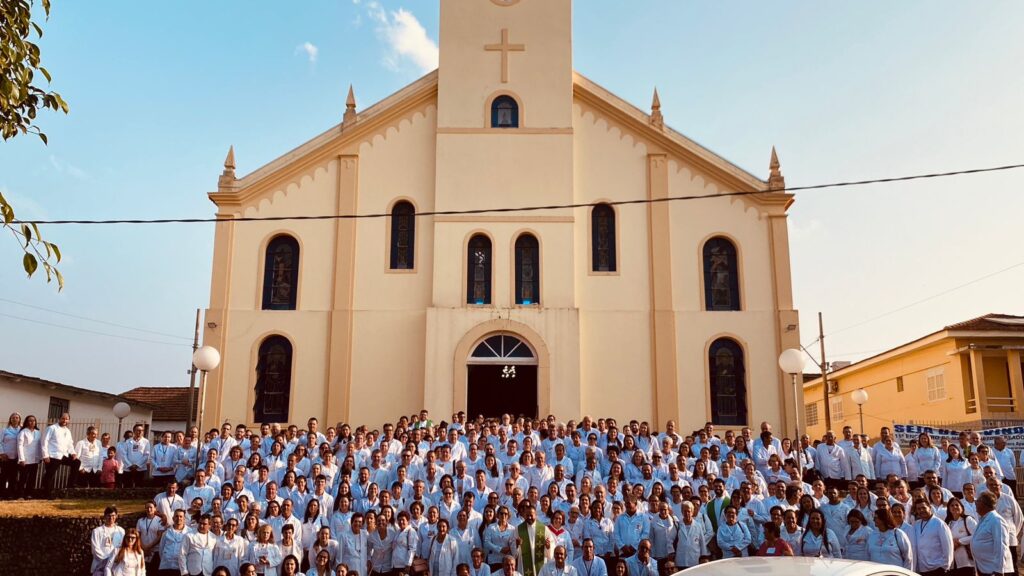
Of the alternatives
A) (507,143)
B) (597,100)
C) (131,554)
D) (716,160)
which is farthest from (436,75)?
(131,554)

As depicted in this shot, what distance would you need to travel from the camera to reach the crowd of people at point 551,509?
38.3ft

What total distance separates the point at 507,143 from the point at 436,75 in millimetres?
2631

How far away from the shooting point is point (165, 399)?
39938 mm

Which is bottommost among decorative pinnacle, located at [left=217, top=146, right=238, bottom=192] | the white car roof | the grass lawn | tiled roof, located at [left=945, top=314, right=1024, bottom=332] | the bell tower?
the grass lawn

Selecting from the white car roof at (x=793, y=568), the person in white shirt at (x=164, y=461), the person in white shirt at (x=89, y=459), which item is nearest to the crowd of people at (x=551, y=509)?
the person in white shirt at (x=164, y=461)

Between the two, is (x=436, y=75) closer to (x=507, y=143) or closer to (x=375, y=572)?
(x=507, y=143)

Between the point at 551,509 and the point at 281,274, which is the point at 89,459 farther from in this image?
the point at 551,509

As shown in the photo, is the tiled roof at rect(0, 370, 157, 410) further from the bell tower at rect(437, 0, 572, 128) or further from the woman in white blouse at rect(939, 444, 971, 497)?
the woman in white blouse at rect(939, 444, 971, 497)

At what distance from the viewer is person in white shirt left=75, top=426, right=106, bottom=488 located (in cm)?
1703

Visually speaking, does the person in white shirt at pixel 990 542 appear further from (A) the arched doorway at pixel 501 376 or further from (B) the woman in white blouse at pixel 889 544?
(A) the arched doorway at pixel 501 376

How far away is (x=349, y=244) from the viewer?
842 inches

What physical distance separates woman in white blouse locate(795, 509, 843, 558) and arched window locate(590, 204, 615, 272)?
10.5 meters

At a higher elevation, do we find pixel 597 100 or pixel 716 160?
pixel 597 100

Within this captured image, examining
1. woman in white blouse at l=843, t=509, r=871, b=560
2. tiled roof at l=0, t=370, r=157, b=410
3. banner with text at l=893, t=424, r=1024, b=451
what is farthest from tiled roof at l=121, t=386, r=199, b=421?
woman in white blouse at l=843, t=509, r=871, b=560
